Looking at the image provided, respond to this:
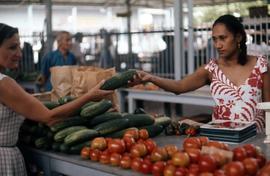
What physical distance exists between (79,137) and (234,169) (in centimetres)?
100

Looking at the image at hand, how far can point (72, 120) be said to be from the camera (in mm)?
2467

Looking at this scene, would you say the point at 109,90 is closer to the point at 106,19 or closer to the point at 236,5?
the point at 236,5

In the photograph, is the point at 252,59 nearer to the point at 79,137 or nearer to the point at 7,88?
the point at 79,137

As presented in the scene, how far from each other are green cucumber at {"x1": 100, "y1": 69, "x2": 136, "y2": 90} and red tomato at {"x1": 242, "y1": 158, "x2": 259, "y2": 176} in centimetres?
107

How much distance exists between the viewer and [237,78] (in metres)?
2.74

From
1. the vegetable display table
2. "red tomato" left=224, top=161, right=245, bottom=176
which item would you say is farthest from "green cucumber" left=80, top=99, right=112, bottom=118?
the vegetable display table

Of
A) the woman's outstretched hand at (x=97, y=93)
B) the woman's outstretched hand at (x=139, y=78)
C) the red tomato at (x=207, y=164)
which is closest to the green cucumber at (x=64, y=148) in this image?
the woman's outstretched hand at (x=97, y=93)

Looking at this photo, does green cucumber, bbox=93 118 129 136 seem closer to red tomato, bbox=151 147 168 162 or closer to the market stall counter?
the market stall counter

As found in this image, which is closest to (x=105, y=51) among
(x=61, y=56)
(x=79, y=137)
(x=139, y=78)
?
(x=61, y=56)

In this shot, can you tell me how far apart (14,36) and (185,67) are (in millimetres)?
3829

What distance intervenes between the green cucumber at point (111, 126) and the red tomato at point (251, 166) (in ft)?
3.08

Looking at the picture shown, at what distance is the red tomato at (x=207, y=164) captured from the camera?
1666mm

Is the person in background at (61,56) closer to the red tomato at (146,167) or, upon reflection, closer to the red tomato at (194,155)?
the red tomato at (146,167)

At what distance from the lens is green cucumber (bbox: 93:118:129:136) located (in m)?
2.40
